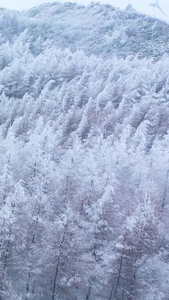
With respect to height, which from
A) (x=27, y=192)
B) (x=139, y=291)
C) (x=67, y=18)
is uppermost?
(x=67, y=18)

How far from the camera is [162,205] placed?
3903cm

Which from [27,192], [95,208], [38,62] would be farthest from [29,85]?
[95,208]

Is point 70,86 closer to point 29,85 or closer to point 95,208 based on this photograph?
point 29,85

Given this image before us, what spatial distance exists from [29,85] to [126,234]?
4569 cm

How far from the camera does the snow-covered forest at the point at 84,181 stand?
97.7 ft

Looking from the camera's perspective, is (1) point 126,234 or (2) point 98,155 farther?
(2) point 98,155

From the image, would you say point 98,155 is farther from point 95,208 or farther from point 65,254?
point 65,254

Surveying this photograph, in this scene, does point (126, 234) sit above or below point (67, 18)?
below

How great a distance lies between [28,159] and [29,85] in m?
32.7

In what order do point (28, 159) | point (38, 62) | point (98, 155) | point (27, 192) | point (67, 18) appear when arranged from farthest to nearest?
point (67, 18), point (38, 62), point (98, 155), point (28, 159), point (27, 192)

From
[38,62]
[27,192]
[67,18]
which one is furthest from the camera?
[67,18]

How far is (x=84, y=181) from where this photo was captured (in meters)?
35.4

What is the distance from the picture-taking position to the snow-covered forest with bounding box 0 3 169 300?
29.8 meters

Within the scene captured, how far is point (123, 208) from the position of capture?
36.0m
